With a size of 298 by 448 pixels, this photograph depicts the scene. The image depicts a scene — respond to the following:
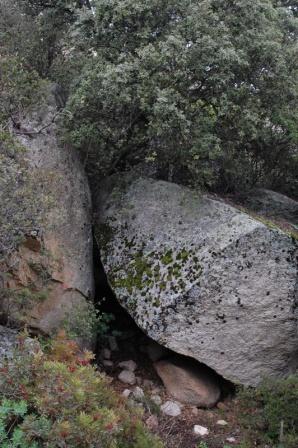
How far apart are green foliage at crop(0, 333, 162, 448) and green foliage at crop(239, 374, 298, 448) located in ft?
7.39

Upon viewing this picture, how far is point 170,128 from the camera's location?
7.69m

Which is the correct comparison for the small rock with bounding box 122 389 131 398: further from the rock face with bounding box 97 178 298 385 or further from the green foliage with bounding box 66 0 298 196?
the green foliage with bounding box 66 0 298 196

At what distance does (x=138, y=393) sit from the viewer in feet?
24.6

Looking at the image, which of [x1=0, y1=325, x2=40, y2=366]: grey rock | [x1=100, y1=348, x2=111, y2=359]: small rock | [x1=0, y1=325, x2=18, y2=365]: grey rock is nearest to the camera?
[x1=0, y1=325, x2=40, y2=366]: grey rock

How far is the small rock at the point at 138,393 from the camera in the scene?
7.30 metres

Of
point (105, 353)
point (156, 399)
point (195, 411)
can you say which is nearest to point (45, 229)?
point (105, 353)

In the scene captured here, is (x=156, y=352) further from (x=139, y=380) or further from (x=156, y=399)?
(x=156, y=399)

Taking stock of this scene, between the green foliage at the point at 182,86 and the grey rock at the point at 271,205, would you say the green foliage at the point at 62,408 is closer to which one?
the green foliage at the point at 182,86

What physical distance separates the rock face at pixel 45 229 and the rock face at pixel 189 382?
1.70 metres

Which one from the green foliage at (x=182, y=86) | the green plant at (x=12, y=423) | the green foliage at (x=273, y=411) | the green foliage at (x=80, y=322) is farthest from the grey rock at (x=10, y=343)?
the green foliage at (x=182, y=86)

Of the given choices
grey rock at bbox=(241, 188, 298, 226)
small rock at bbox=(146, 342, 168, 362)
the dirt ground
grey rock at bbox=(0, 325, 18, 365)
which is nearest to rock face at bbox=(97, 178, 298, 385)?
the dirt ground

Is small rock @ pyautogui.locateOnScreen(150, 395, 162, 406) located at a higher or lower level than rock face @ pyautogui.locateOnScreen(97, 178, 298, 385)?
lower

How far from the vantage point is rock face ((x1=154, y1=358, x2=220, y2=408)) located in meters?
7.57

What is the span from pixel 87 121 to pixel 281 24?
4.98m
